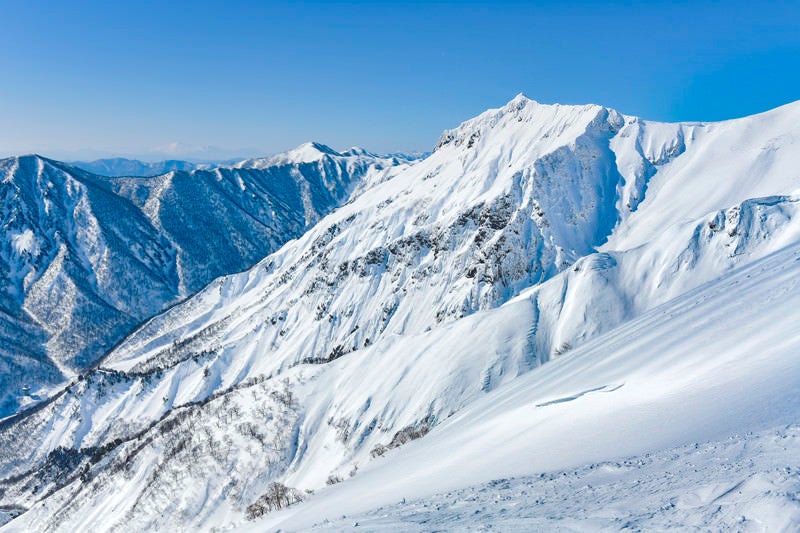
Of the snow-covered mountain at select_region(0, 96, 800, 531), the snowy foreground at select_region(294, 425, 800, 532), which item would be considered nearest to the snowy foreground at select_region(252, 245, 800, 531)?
the snowy foreground at select_region(294, 425, 800, 532)

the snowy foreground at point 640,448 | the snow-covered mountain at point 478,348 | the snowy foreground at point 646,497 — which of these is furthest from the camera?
the snow-covered mountain at point 478,348

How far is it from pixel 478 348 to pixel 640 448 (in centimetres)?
6150

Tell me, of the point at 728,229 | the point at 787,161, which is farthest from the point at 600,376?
the point at 787,161

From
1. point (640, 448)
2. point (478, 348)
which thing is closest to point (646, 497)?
point (640, 448)

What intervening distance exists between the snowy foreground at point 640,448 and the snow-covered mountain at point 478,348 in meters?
0.31

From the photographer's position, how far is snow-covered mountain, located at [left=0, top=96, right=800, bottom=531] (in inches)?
1109

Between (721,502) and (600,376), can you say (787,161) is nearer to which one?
(600,376)

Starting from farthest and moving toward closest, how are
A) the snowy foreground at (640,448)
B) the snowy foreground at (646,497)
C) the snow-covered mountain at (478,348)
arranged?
the snow-covered mountain at (478,348) → the snowy foreground at (640,448) → the snowy foreground at (646,497)

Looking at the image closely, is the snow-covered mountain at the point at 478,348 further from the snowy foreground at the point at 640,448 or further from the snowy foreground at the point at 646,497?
the snowy foreground at the point at 646,497

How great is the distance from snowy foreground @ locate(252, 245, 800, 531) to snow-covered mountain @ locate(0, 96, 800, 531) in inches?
12.3

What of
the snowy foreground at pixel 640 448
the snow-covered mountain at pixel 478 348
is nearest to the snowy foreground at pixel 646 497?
the snowy foreground at pixel 640 448

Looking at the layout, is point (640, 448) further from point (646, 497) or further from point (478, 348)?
point (478, 348)

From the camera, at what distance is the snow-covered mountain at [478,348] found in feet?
92.4

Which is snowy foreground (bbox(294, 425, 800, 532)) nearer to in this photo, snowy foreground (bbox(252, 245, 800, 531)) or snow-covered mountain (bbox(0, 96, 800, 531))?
snowy foreground (bbox(252, 245, 800, 531))
